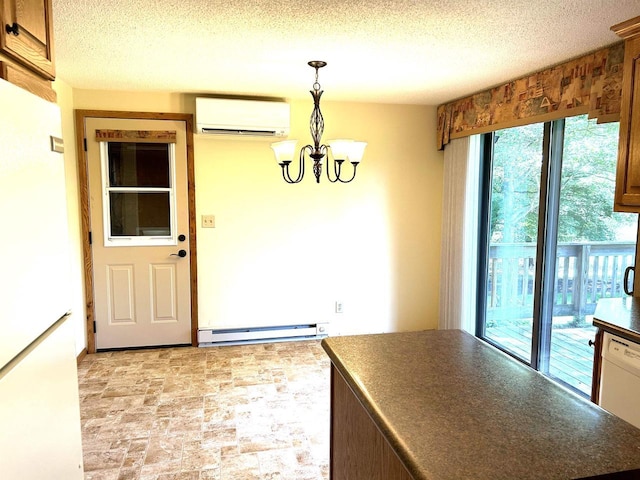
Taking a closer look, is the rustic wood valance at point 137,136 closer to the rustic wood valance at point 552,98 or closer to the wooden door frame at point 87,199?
the wooden door frame at point 87,199

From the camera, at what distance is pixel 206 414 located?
2.94 metres

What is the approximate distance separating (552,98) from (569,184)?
24.4 inches

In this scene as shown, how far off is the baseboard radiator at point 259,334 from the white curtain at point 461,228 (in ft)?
4.28

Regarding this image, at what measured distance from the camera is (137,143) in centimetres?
393

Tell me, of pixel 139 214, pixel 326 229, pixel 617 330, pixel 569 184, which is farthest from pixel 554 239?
pixel 139 214

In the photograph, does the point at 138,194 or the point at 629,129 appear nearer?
the point at 629,129

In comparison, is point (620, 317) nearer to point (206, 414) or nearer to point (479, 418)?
point (479, 418)

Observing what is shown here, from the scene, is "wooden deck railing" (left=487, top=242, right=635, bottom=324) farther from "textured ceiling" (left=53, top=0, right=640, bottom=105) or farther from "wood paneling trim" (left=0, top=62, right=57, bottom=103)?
"wood paneling trim" (left=0, top=62, right=57, bottom=103)

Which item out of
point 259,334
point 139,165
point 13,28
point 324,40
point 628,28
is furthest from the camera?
point 259,334

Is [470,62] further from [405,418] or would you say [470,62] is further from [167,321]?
[167,321]

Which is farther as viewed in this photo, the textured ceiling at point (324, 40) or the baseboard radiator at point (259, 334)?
the baseboard radiator at point (259, 334)

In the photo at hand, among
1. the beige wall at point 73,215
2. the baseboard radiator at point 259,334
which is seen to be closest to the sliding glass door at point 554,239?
the baseboard radiator at point 259,334

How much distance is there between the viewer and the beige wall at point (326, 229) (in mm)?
4109

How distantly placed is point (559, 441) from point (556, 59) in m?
2.70
